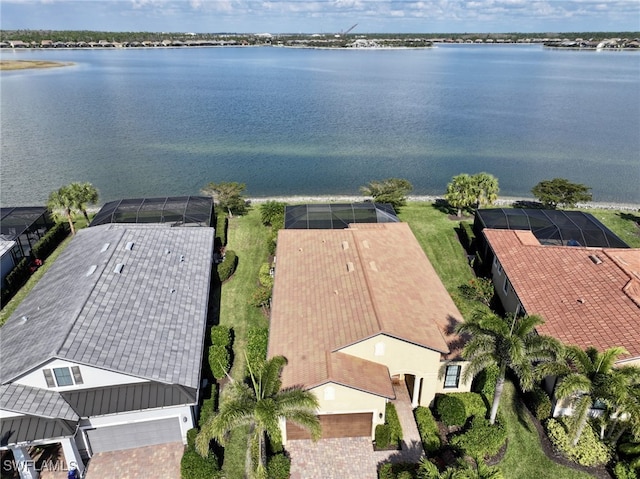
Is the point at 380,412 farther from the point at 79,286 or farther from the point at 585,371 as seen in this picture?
the point at 79,286


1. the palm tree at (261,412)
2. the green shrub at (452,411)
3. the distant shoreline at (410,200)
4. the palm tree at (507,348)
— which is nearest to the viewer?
the palm tree at (261,412)

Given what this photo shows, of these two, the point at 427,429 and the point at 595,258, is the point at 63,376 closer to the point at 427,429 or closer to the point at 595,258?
the point at 427,429

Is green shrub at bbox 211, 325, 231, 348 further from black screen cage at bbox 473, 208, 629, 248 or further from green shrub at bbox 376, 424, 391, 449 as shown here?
black screen cage at bbox 473, 208, 629, 248

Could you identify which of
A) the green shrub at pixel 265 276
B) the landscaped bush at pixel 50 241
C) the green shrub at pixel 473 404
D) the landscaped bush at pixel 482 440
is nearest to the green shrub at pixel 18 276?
the landscaped bush at pixel 50 241

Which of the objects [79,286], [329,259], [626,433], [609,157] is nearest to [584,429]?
[626,433]

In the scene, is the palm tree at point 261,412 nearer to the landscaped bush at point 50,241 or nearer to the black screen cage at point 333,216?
the black screen cage at point 333,216

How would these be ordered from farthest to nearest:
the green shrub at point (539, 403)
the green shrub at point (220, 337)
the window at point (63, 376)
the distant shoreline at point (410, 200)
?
the distant shoreline at point (410, 200) → the green shrub at point (220, 337) → the green shrub at point (539, 403) → the window at point (63, 376)

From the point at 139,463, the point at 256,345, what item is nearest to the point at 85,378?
Result: the point at 139,463

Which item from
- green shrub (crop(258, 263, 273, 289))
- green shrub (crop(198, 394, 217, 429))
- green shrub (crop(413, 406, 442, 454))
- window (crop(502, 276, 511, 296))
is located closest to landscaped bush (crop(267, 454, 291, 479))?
green shrub (crop(198, 394, 217, 429))
